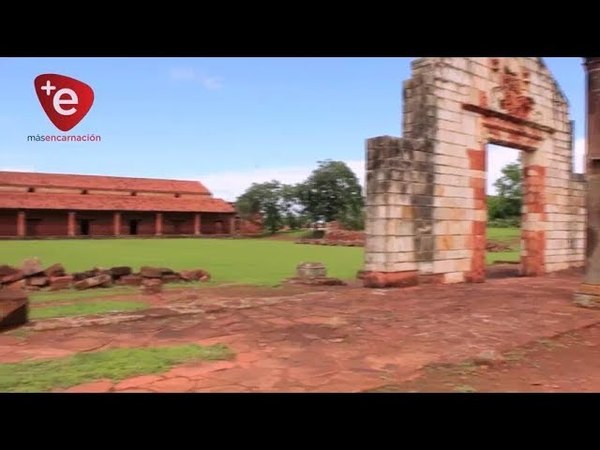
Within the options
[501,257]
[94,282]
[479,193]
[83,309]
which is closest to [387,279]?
[479,193]

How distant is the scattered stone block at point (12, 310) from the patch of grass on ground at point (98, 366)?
1442 millimetres

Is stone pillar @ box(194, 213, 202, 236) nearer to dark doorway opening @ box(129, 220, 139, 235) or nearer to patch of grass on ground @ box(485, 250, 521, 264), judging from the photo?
dark doorway opening @ box(129, 220, 139, 235)

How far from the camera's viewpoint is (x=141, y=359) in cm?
397

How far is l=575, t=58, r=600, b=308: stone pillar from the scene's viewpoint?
6.71 m

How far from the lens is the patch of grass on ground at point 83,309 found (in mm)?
5895

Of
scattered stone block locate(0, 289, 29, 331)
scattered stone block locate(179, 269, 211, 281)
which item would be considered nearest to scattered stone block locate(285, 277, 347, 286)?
scattered stone block locate(179, 269, 211, 281)

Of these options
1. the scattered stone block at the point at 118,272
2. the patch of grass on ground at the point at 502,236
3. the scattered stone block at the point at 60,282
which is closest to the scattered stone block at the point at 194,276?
the scattered stone block at the point at 118,272

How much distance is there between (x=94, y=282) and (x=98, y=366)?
206 inches

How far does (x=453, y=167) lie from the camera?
9.44 meters

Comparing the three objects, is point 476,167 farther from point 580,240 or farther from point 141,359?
point 141,359

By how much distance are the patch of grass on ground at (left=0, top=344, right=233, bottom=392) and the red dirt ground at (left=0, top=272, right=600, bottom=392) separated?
0.48 feet

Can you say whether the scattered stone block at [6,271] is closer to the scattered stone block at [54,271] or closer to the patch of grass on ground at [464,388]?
the scattered stone block at [54,271]
